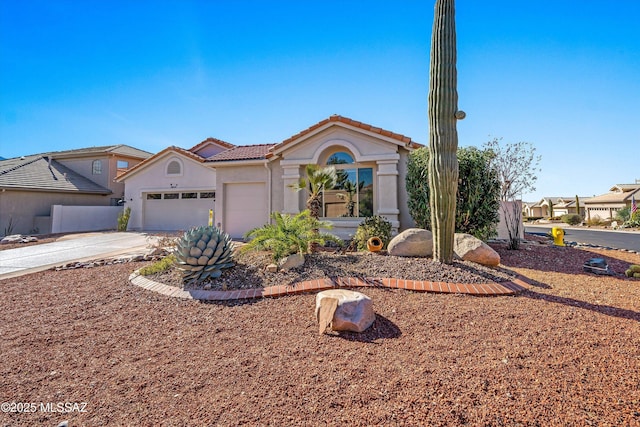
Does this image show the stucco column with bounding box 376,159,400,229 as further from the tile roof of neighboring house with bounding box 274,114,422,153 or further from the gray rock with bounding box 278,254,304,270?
the gray rock with bounding box 278,254,304,270

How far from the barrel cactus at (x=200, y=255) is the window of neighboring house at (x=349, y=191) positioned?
6.39 m

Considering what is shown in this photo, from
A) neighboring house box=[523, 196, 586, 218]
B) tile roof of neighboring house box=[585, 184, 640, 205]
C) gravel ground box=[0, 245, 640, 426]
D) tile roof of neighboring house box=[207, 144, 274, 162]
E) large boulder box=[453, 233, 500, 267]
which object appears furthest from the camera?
neighboring house box=[523, 196, 586, 218]

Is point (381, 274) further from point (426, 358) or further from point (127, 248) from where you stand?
point (127, 248)

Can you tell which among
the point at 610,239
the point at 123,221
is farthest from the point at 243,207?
the point at 610,239

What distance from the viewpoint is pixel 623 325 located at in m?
3.38

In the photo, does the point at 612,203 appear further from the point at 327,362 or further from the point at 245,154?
the point at 327,362

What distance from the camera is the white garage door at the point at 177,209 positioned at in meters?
17.0

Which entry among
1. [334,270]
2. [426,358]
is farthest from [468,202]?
[426,358]

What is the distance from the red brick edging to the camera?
4484 millimetres

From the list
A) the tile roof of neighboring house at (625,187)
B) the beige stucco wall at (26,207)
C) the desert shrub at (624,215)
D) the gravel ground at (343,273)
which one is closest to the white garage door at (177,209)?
the beige stucco wall at (26,207)

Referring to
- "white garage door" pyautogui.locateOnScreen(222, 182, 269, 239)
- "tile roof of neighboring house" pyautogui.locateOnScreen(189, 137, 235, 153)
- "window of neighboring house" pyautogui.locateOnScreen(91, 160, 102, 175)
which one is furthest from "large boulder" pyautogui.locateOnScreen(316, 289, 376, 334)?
"window of neighboring house" pyautogui.locateOnScreen(91, 160, 102, 175)

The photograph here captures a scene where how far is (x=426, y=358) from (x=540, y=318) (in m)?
1.90

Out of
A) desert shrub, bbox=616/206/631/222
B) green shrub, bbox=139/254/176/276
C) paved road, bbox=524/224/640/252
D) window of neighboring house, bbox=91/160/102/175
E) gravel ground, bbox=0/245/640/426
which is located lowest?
gravel ground, bbox=0/245/640/426

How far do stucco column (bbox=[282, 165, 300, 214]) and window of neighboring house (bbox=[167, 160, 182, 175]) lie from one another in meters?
9.25
